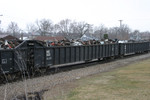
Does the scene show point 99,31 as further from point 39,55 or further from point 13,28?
point 39,55

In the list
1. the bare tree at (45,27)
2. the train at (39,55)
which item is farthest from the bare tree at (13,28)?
the train at (39,55)

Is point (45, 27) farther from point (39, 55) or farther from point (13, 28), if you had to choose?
point (39, 55)

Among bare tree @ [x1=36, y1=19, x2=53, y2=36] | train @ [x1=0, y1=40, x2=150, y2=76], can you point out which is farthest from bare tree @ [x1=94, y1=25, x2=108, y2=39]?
train @ [x1=0, y1=40, x2=150, y2=76]

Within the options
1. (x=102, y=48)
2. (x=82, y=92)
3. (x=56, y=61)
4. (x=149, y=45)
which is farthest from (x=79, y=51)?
(x=149, y=45)

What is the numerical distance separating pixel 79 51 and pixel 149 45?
22.4 metres

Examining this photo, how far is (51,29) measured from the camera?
10538 centimetres

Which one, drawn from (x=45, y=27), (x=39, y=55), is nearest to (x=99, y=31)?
(x=45, y=27)

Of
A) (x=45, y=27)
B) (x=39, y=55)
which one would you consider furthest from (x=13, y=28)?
(x=39, y=55)

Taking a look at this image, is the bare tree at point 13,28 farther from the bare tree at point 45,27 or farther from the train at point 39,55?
the train at point 39,55

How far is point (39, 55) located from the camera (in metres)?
11.2

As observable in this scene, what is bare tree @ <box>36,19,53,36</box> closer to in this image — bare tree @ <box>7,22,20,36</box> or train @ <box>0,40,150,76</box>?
bare tree @ <box>7,22,20,36</box>

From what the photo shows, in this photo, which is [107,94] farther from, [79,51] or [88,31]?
[88,31]

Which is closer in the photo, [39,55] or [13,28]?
[39,55]

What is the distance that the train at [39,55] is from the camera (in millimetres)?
9227
